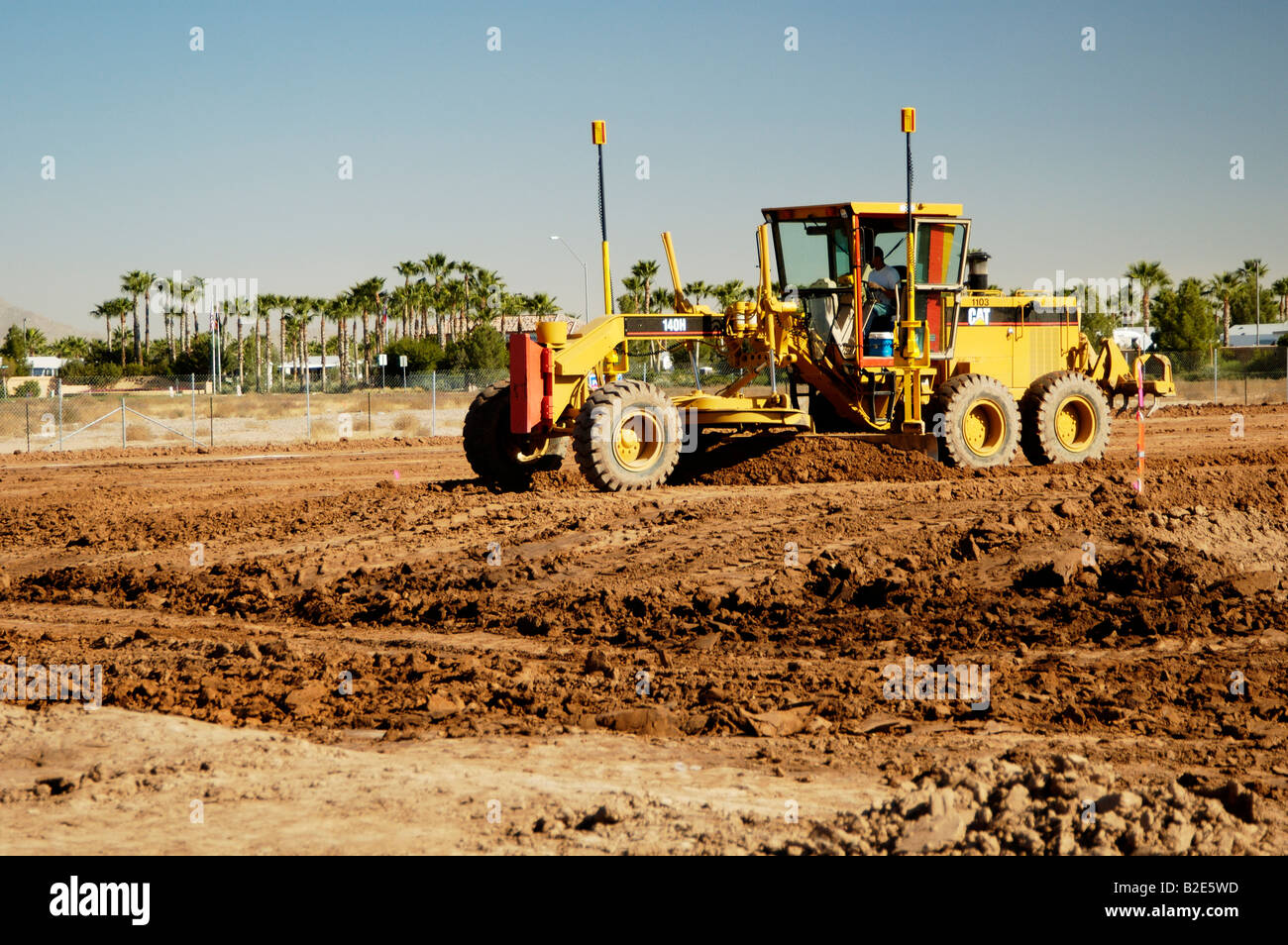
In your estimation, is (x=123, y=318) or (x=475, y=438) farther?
(x=123, y=318)

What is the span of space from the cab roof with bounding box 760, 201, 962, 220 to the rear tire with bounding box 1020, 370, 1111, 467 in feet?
9.74

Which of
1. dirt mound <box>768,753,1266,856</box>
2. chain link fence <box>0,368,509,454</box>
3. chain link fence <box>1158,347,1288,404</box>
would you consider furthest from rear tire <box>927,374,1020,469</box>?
chain link fence <box>1158,347,1288,404</box>

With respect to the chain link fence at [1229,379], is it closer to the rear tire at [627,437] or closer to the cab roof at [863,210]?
the cab roof at [863,210]

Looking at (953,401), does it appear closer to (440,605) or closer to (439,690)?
(440,605)

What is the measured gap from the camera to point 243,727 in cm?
749

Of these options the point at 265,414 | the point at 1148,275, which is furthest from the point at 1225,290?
the point at 265,414

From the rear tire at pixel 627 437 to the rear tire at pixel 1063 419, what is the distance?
537 cm

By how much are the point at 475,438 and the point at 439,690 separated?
8.36 m

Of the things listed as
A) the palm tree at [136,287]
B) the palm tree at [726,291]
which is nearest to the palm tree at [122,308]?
the palm tree at [136,287]

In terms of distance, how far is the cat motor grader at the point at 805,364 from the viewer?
15.5 m

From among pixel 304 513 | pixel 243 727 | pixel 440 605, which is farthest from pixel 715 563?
pixel 304 513

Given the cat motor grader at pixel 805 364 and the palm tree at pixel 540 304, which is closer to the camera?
the cat motor grader at pixel 805 364
